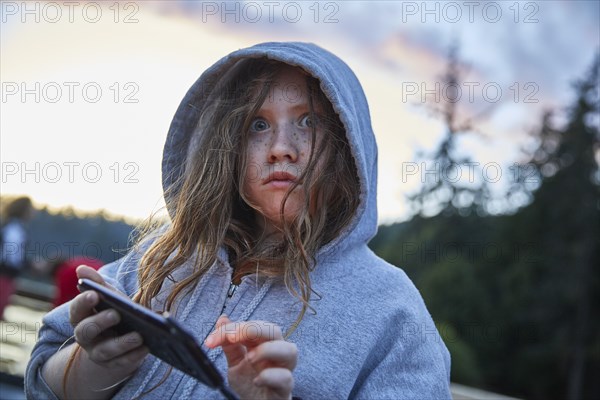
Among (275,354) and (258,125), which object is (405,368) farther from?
(258,125)

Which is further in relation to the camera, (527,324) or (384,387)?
(527,324)

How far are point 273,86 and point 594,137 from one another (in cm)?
2682

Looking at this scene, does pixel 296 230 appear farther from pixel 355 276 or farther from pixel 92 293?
pixel 92 293

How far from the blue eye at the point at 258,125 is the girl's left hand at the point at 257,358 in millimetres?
666

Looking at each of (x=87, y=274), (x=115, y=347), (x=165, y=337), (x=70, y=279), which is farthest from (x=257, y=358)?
(x=70, y=279)

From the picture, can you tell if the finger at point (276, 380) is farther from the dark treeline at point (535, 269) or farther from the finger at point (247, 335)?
the dark treeline at point (535, 269)

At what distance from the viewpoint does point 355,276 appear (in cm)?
192

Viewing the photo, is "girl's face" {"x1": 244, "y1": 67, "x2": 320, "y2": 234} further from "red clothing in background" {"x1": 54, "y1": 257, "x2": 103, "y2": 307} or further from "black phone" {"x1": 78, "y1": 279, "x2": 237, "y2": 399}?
"red clothing in background" {"x1": 54, "y1": 257, "x2": 103, "y2": 307}

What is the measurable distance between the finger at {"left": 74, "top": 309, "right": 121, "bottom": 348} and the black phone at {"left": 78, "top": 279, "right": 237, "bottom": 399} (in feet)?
0.06

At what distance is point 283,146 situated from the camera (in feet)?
6.05

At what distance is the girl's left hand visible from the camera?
137cm

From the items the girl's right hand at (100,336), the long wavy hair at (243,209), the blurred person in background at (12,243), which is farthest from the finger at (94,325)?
the blurred person in background at (12,243)

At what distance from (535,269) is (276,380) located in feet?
89.8

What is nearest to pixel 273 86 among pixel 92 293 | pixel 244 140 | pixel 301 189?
pixel 244 140
